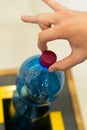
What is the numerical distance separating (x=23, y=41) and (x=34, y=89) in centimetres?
21

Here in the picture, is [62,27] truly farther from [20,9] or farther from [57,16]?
[20,9]

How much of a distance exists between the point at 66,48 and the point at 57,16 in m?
0.22

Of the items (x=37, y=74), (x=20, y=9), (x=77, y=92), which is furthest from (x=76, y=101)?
(x=20, y=9)

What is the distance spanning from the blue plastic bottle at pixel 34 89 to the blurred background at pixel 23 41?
0.10 m

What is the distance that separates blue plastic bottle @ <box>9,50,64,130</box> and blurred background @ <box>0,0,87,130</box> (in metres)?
0.10

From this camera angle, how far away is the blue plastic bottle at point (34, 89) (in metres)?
0.60

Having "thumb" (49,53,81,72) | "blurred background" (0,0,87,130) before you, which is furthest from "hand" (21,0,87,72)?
"blurred background" (0,0,87,130)

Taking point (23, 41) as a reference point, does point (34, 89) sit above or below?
below

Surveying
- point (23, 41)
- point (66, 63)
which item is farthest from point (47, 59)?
point (23, 41)

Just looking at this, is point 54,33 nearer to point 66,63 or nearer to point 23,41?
point 66,63

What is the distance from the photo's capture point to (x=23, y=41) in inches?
31.1

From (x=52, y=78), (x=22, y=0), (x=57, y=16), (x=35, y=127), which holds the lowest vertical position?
(x=35, y=127)

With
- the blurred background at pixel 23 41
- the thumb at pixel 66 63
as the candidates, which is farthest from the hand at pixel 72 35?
the blurred background at pixel 23 41

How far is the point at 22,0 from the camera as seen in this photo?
86 cm
